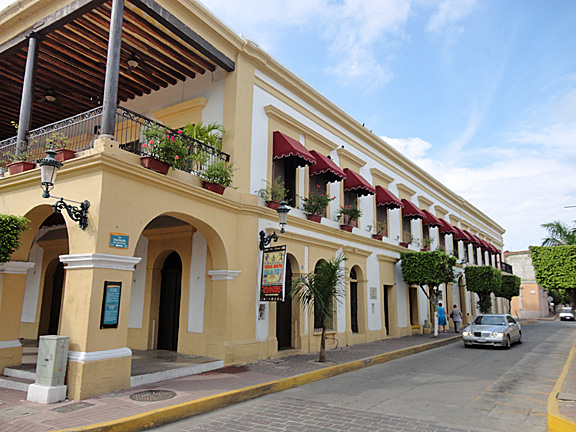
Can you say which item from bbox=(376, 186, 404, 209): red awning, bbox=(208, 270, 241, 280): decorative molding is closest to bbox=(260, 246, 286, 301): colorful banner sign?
bbox=(208, 270, 241, 280): decorative molding

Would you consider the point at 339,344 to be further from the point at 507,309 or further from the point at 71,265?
the point at 507,309

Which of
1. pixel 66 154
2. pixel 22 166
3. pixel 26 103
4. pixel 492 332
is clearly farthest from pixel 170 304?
pixel 492 332

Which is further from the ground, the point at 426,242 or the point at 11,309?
the point at 426,242

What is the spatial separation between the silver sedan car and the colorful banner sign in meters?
9.12

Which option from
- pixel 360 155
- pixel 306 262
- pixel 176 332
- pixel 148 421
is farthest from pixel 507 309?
pixel 148 421

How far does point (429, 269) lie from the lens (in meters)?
18.1

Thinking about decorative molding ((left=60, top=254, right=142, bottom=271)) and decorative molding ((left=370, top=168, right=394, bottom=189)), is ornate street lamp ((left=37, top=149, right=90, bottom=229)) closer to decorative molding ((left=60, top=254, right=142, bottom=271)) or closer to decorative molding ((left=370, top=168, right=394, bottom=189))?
decorative molding ((left=60, top=254, right=142, bottom=271))

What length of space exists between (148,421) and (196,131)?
686 centimetres

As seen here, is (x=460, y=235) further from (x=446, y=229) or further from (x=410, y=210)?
(x=410, y=210)

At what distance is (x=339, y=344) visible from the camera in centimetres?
1456

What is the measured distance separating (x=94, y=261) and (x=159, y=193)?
2065mm

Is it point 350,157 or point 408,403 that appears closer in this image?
point 408,403

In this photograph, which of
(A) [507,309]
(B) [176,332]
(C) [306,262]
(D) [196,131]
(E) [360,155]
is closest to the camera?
(D) [196,131]

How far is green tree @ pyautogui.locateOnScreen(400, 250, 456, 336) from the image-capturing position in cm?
1791
